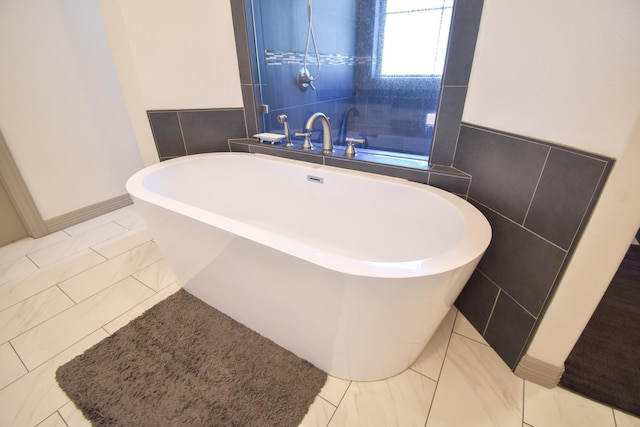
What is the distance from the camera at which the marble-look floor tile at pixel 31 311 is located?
1344 mm

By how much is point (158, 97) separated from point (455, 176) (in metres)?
1.91

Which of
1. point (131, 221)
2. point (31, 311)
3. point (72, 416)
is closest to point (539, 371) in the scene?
point (72, 416)

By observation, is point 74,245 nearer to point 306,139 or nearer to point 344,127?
point 306,139

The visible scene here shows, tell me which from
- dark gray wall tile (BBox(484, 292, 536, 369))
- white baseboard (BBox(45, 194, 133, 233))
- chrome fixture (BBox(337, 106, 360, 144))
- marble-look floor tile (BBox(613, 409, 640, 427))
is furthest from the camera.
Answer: white baseboard (BBox(45, 194, 133, 233))

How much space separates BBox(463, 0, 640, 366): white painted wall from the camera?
A: 723 millimetres

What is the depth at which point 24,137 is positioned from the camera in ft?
6.14

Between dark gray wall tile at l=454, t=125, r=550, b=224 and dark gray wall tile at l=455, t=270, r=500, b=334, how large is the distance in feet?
1.12

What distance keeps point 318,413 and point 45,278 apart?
184cm

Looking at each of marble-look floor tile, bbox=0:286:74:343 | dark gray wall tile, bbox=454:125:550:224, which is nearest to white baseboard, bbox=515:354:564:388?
dark gray wall tile, bbox=454:125:550:224

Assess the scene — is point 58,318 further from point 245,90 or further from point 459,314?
point 459,314

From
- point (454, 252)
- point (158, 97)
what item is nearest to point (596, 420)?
point (454, 252)

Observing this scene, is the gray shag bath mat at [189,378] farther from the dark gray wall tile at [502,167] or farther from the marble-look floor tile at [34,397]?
the dark gray wall tile at [502,167]

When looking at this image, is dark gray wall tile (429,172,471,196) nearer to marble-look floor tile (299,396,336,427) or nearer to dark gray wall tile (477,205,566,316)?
dark gray wall tile (477,205,566,316)

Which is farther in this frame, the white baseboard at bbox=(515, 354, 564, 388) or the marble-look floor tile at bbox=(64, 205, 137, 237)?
the marble-look floor tile at bbox=(64, 205, 137, 237)
